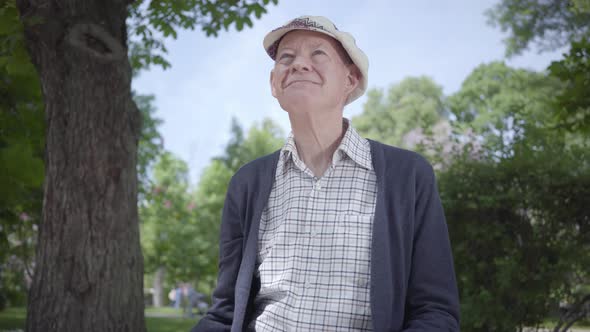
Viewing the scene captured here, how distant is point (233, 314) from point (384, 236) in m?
0.70

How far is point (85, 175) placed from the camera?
4598 millimetres

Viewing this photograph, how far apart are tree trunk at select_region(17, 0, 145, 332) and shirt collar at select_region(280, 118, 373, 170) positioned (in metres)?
2.74

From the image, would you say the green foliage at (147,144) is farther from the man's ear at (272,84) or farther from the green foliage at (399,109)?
the green foliage at (399,109)

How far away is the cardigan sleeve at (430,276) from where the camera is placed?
198 centimetres

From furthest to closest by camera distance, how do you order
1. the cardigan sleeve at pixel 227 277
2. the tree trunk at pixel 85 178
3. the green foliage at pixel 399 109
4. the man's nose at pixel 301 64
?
1. the green foliage at pixel 399 109
2. the tree trunk at pixel 85 178
3. the cardigan sleeve at pixel 227 277
4. the man's nose at pixel 301 64

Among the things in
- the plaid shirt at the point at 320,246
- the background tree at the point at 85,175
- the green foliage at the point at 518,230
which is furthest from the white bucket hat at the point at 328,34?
the green foliage at the point at 518,230

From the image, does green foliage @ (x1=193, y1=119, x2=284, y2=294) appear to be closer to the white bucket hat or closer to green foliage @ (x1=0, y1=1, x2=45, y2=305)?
green foliage @ (x1=0, y1=1, x2=45, y2=305)

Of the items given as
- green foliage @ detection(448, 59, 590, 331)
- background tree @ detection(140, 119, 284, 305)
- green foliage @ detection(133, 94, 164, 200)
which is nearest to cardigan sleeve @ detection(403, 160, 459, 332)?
green foliage @ detection(448, 59, 590, 331)

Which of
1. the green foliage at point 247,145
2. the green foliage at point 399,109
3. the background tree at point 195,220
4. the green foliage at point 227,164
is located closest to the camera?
the background tree at point 195,220

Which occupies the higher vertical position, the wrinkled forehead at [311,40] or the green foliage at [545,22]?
the green foliage at [545,22]

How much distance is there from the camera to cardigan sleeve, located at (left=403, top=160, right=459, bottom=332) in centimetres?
198

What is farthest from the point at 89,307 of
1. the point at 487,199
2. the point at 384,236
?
the point at 487,199

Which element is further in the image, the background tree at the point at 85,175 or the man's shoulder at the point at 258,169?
the background tree at the point at 85,175

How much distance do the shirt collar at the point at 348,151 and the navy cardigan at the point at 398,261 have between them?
38mm
